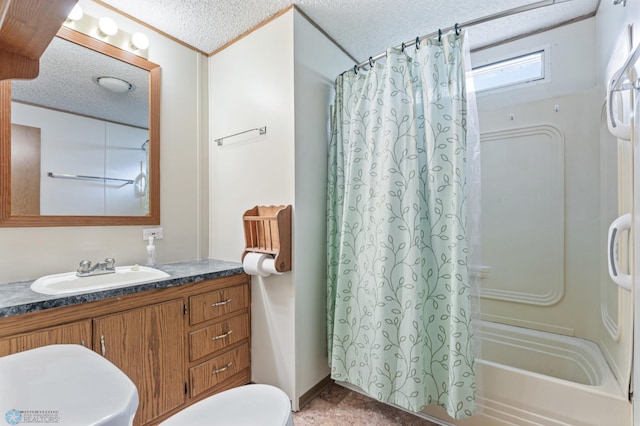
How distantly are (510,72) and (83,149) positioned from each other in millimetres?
2982

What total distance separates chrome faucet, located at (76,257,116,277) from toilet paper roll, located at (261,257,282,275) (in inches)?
33.2

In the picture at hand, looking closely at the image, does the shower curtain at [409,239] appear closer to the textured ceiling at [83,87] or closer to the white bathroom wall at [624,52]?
the white bathroom wall at [624,52]

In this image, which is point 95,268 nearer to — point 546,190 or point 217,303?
point 217,303

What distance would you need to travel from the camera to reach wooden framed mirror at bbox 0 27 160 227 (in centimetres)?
147

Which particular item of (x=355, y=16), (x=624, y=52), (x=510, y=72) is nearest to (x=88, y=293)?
(x=355, y=16)

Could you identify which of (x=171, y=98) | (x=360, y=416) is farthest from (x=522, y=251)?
(x=171, y=98)

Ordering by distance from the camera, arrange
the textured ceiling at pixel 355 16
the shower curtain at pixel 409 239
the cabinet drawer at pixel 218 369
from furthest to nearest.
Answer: the textured ceiling at pixel 355 16
the cabinet drawer at pixel 218 369
the shower curtain at pixel 409 239

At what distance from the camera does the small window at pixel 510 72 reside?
6.91 ft

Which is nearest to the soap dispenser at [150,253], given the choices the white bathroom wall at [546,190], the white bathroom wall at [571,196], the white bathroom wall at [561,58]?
the white bathroom wall at [546,190]

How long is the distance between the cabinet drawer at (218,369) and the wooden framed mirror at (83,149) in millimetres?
989

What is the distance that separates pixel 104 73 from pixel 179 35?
1.90ft

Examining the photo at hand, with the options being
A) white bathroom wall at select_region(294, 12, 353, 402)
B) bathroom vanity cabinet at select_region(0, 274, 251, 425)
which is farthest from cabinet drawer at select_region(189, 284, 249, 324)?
white bathroom wall at select_region(294, 12, 353, 402)

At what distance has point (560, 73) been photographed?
78.9 inches

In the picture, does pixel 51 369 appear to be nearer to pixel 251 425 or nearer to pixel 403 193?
pixel 251 425
